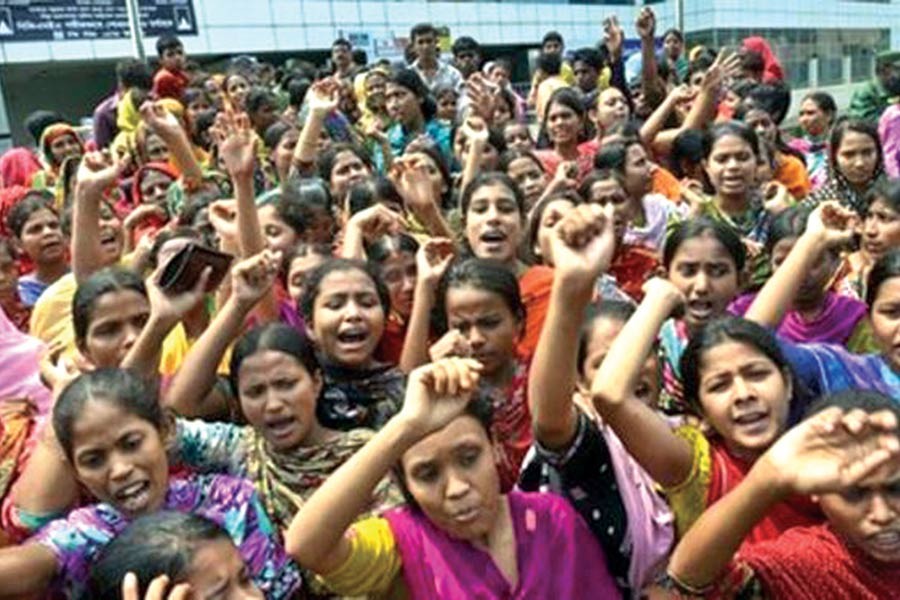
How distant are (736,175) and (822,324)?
1.24 m

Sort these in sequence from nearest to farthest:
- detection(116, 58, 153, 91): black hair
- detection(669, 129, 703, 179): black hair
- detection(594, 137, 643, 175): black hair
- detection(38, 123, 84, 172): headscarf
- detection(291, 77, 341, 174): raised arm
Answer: detection(594, 137, 643, 175): black hair → detection(291, 77, 341, 174): raised arm → detection(669, 129, 703, 179): black hair → detection(38, 123, 84, 172): headscarf → detection(116, 58, 153, 91): black hair

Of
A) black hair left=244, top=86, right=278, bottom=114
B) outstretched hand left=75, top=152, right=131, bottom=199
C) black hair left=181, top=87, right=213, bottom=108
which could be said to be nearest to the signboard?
black hair left=181, top=87, right=213, bottom=108

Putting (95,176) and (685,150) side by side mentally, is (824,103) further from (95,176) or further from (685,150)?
(95,176)

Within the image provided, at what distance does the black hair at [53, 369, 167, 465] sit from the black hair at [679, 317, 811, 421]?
1.21m

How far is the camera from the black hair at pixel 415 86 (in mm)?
6316

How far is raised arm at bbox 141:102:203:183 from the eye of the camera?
170 inches

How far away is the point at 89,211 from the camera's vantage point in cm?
333

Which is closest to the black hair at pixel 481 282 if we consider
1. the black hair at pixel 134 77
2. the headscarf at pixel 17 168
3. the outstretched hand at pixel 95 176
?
the outstretched hand at pixel 95 176

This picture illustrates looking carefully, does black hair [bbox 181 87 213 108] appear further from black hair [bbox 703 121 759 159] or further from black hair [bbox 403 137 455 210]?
black hair [bbox 703 121 759 159]

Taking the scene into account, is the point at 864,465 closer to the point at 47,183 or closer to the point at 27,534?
the point at 27,534

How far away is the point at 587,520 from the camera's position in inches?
77.6

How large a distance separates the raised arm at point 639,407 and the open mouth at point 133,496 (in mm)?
939

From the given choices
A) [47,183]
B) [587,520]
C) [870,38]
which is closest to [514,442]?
[587,520]

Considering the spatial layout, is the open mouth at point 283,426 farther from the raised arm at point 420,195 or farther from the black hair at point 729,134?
the black hair at point 729,134
